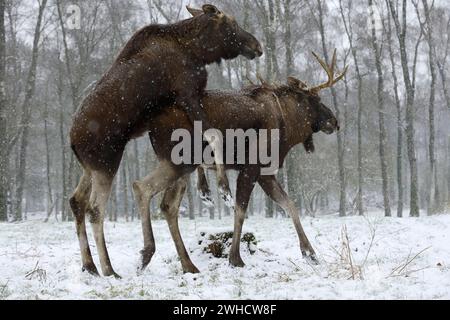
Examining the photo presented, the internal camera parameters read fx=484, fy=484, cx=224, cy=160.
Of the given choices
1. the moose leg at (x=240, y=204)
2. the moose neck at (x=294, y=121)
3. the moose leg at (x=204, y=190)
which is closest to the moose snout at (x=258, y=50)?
the moose neck at (x=294, y=121)

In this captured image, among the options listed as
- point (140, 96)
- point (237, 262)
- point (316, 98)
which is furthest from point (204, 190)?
point (316, 98)

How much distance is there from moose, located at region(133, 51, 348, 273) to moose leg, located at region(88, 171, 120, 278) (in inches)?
17.7

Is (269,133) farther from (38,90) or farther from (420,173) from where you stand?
(420,173)

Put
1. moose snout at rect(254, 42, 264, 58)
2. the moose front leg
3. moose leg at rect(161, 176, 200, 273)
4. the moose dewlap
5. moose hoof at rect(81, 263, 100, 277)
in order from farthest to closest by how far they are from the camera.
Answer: the moose dewlap
moose snout at rect(254, 42, 264, 58)
moose leg at rect(161, 176, 200, 273)
the moose front leg
moose hoof at rect(81, 263, 100, 277)

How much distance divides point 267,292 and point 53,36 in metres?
25.7

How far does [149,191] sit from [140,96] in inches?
45.2

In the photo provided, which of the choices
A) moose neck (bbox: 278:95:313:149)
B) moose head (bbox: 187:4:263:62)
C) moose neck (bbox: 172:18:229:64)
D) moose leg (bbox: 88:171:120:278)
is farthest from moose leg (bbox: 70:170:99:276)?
moose neck (bbox: 278:95:313:149)

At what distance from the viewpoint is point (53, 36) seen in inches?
1041

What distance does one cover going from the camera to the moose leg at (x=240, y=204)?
20.5 feet

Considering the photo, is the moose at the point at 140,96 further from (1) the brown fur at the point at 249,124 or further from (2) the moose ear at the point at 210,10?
(1) the brown fur at the point at 249,124

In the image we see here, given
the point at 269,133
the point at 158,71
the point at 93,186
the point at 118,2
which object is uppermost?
the point at 118,2

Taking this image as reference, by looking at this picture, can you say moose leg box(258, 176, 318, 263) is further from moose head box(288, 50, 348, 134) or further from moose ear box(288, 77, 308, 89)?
moose ear box(288, 77, 308, 89)

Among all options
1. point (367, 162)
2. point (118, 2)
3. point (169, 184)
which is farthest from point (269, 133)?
point (367, 162)

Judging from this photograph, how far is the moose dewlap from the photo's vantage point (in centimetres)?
716
